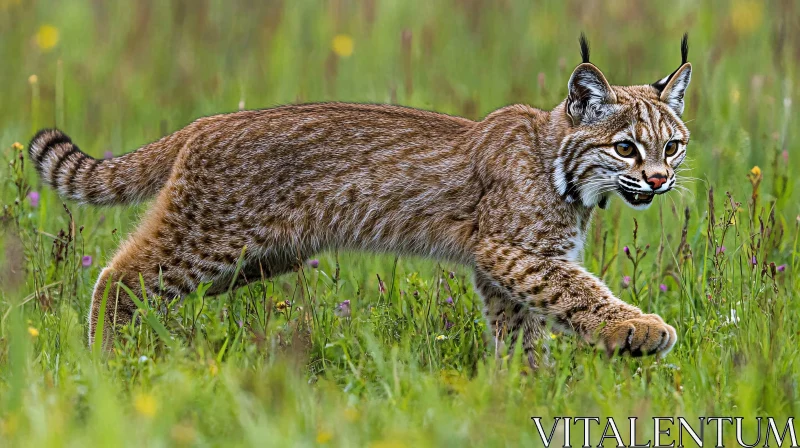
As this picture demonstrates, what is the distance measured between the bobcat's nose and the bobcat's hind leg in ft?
2.74

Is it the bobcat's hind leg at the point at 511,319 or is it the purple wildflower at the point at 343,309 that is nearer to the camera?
the purple wildflower at the point at 343,309

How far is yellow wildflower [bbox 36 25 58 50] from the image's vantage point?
29.9 ft

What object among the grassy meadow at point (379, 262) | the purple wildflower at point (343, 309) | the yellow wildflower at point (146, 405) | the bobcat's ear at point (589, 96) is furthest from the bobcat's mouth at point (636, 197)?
the yellow wildflower at point (146, 405)

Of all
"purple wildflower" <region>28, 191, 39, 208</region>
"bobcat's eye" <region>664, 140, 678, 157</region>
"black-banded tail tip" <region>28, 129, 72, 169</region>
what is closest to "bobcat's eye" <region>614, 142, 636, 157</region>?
"bobcat's eye" <region>664, 140, 678, 157</region>

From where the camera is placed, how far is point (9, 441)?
317 centimetres

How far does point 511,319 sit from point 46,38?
5.59 metres

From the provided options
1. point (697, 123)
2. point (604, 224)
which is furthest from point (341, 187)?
point (697, 123)

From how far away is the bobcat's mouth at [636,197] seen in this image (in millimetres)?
4641

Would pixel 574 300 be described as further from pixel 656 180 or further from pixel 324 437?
pixel 324 437

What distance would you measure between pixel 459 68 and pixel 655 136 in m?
4.24

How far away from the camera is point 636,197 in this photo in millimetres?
4676

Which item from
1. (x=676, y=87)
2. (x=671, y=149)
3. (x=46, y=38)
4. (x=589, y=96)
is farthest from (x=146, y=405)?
(x=46, y=38)

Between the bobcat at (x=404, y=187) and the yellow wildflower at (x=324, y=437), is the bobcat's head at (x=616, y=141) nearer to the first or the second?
the bobcat at (x=404, y=187)

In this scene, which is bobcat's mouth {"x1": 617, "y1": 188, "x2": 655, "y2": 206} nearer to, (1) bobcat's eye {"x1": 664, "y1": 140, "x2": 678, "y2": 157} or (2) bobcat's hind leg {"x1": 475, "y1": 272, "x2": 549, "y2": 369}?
(1) bobcat's eye {"x1": 664, "y1": 140, "x2": 678, "y2": 157}
